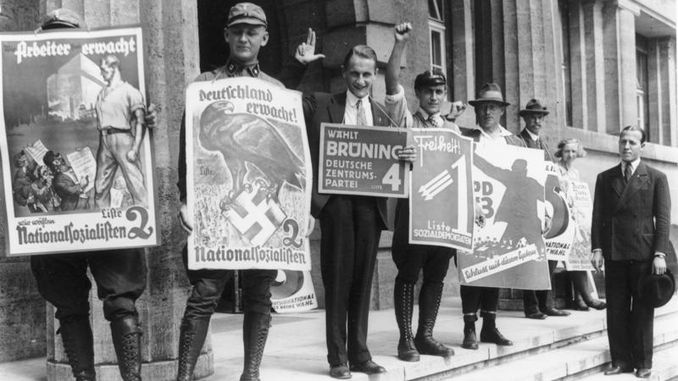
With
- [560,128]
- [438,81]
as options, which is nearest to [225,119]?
[438,81]

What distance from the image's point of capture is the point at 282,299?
4.82m

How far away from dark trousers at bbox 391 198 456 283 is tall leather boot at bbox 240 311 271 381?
153 cm

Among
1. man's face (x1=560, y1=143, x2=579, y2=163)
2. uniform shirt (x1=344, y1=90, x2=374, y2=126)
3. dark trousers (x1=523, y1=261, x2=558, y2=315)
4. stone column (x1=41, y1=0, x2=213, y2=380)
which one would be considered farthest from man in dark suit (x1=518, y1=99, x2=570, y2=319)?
stone column (x1=41, y1=0, x2=213, y2=380)

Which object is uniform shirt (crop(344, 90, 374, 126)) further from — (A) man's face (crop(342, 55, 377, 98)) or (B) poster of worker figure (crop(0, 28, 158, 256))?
(B) poster of worker figure (crop(0, 28, 158, 256))

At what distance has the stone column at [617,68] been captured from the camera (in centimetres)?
1565

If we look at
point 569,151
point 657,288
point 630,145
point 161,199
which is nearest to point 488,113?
point 630,145

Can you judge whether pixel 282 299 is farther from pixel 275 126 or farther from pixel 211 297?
pixel 275 126

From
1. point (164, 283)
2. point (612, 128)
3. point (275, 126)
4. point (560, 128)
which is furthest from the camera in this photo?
point (612, 128)

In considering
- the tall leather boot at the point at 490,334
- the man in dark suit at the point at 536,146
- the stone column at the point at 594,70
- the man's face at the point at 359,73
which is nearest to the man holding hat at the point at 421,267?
the man's face at the point at 359,73

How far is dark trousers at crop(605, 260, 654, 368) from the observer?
261 inches

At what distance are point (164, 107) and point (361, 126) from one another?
1.26m

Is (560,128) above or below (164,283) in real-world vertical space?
above

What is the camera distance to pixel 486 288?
670 centimetres

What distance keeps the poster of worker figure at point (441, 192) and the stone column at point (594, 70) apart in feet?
33.7
